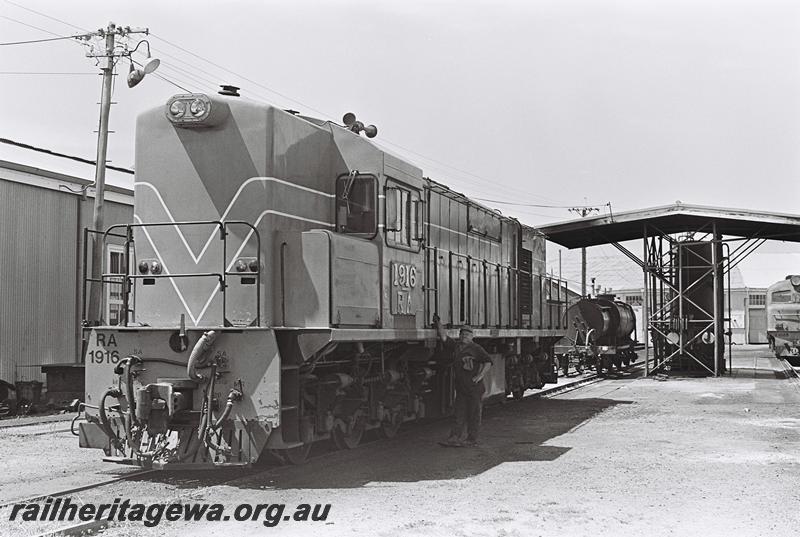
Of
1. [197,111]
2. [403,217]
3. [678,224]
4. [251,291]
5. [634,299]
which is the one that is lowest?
[251,291]

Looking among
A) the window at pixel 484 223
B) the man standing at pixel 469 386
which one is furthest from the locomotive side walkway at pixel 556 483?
the window at pixel 484 223

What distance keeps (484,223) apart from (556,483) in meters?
7.50

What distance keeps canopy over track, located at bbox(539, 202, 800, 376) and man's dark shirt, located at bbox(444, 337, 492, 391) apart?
15.9 metres

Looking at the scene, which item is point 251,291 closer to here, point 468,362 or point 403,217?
point 403,217

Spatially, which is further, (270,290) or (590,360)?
(590,360)

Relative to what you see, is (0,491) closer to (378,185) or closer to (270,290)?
(270,290)

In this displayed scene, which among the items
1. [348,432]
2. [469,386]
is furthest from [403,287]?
[348,432]

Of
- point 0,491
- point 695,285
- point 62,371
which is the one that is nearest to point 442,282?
point 0,491

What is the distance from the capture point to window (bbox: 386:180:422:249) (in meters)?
10.7

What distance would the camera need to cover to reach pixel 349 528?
710 cm

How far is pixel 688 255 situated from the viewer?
2962cm

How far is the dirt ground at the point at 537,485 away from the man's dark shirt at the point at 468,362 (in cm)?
92

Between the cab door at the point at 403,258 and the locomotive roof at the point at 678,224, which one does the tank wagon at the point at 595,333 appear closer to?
the locomotive roof at the point at 678,224

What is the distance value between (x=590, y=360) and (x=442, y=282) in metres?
18.4
